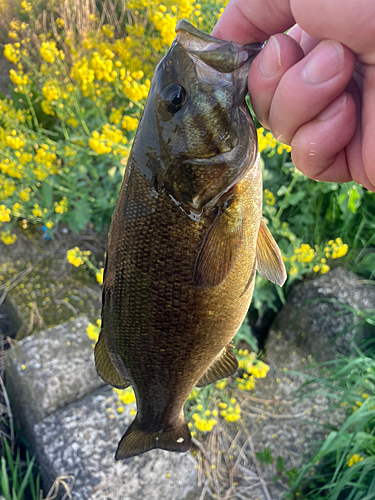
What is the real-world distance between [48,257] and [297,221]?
7.25ft

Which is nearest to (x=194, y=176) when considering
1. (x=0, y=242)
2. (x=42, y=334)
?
(x=42, y=334)

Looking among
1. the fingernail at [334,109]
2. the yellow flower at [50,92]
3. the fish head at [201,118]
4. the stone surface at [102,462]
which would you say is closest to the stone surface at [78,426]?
the stone surface at [102,462]

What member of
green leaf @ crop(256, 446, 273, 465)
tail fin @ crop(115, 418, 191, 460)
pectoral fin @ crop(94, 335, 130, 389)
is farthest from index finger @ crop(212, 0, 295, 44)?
green leaf @ crop(256, 446, 273, 465)

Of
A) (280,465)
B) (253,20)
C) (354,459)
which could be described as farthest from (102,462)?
(253,20)

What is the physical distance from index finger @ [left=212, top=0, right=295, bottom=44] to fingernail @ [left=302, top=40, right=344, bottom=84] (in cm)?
26

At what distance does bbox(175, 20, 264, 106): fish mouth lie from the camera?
0.85 metres

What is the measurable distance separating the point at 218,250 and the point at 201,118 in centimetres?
38

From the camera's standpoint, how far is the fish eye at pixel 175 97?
0.91 meters

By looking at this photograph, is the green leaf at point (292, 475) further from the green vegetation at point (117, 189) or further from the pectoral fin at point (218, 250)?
the pectoral fin at point (218, 250)

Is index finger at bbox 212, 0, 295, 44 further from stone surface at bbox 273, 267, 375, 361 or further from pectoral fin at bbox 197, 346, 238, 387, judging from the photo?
stone surface at bbox 273, 267, 375, 361

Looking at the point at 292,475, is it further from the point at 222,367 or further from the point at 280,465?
the point at 222,367

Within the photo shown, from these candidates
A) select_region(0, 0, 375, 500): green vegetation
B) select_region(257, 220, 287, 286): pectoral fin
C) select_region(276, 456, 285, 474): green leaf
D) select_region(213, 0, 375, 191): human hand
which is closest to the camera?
select_region(213, 0, 375, 191): human hand

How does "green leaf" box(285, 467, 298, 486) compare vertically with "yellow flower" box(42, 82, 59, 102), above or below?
below

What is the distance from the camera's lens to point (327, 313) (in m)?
2.74
